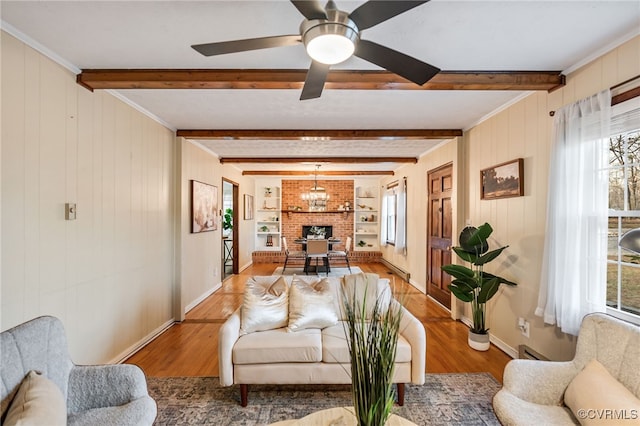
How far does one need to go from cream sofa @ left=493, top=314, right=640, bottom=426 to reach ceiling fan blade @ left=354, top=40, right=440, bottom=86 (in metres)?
1.73

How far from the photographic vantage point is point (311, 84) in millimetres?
1812

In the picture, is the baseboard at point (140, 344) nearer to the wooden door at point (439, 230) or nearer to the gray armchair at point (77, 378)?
the gray armchair at point (77, 378)

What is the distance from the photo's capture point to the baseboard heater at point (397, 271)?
6003mm

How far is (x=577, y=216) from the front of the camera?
6.93 feet

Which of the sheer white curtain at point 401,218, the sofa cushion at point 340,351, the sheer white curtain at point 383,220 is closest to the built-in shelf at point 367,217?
the sheer white curtain at point 383,220

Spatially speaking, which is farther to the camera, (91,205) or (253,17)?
(91,205)

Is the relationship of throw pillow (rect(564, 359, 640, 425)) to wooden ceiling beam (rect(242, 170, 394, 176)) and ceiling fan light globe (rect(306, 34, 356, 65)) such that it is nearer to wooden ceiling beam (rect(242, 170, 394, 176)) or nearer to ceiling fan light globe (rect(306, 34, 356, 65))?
ceiling fan light globe (rect(306, 34, 356, 65))

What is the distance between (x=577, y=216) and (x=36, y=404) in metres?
3.30

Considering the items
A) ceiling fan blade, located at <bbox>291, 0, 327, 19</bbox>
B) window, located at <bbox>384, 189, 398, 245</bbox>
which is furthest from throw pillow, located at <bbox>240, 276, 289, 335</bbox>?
window, located at <bbox>384, 189, 398, 245</bbox>

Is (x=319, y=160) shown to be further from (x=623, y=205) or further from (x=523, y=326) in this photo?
(x=623, y=205)

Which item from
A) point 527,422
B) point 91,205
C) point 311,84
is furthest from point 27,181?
point 527,422

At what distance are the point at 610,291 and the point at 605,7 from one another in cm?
183

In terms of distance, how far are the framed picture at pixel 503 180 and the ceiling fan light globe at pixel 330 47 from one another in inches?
88.5

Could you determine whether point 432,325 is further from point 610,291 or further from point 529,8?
point 529,8
